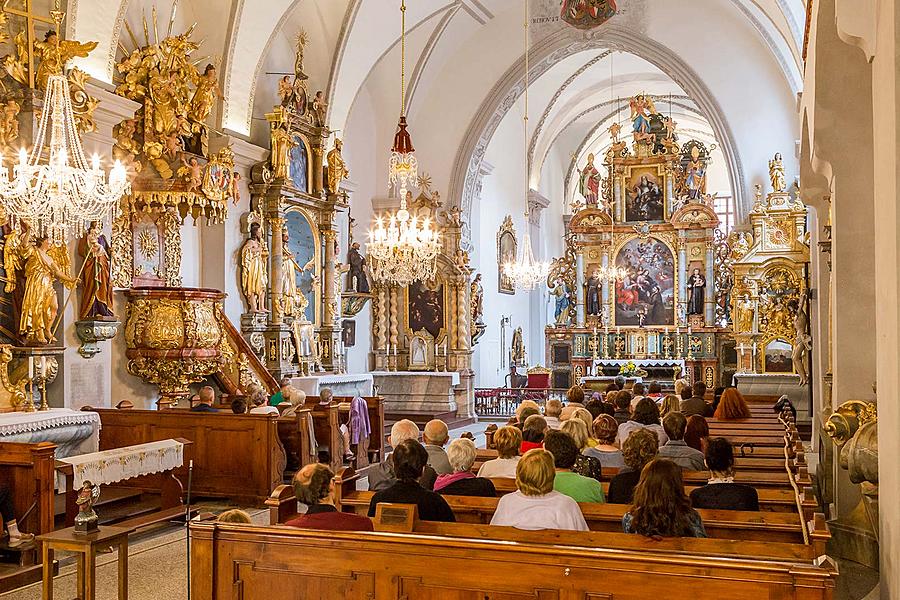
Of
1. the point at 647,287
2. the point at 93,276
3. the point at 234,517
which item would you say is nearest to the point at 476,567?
the point at 234,517

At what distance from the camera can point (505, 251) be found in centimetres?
2458

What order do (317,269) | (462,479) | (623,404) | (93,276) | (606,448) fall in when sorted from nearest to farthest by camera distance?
(462,479) < (606,448) < (623,404) < (93,276) < (317,269)

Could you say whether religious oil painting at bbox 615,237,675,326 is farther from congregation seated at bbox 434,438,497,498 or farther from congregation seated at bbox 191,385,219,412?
congregation seated at bbox 434,438,497,498

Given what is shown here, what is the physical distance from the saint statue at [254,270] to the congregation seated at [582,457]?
26.7 ft

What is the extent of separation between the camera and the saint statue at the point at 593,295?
23.7m

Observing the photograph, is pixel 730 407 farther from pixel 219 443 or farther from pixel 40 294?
pixel 40 294

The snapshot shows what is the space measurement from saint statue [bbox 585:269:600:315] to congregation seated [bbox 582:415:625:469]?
17.4 meters

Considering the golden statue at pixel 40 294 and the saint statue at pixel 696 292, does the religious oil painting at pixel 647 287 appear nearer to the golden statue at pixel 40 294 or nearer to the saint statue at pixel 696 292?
the saint statue at pixel 696 292

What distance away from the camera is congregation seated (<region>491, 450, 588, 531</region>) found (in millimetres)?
4301

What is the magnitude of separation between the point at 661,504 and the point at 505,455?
2.33 meters

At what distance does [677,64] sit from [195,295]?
11.8m

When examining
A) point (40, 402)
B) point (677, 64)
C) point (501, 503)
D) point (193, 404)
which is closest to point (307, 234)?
point (193, 404)

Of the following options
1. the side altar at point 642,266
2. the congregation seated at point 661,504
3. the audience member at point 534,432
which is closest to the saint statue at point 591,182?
the side altar at point 642,266

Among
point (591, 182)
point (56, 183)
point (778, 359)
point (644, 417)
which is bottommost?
point (644, 417)
